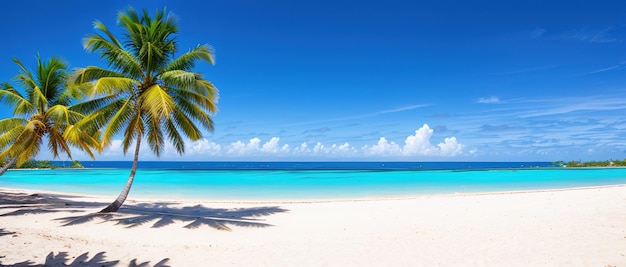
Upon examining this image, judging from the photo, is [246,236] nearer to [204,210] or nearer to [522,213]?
[204,210]

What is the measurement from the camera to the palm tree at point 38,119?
12117 mm

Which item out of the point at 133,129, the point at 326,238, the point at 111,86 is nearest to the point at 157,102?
the point at 111,86

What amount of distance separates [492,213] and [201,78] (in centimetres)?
1074

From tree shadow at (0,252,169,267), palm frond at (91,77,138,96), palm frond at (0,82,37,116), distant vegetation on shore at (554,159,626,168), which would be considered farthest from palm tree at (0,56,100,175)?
distant vegetation on shore at (554,159,626,168)

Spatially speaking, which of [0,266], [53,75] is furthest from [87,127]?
[0,266]

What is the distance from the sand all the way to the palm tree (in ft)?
7.24

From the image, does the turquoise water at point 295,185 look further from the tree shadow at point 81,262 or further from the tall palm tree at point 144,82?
the tree shadow at point 81,262

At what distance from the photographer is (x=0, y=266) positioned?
5.29 meters

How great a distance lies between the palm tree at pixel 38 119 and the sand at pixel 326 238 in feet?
7.24

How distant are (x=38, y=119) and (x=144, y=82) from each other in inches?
209

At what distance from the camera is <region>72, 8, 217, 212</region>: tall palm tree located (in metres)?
10.0

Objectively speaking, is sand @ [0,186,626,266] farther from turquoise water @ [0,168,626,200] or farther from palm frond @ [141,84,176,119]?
turquoise water @ [0,168,626,200]

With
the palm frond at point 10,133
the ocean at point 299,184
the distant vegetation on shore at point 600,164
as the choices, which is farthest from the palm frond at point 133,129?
the distant vegetation on shore at point 600,164

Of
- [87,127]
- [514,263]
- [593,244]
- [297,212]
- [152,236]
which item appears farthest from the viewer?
[297,212]
